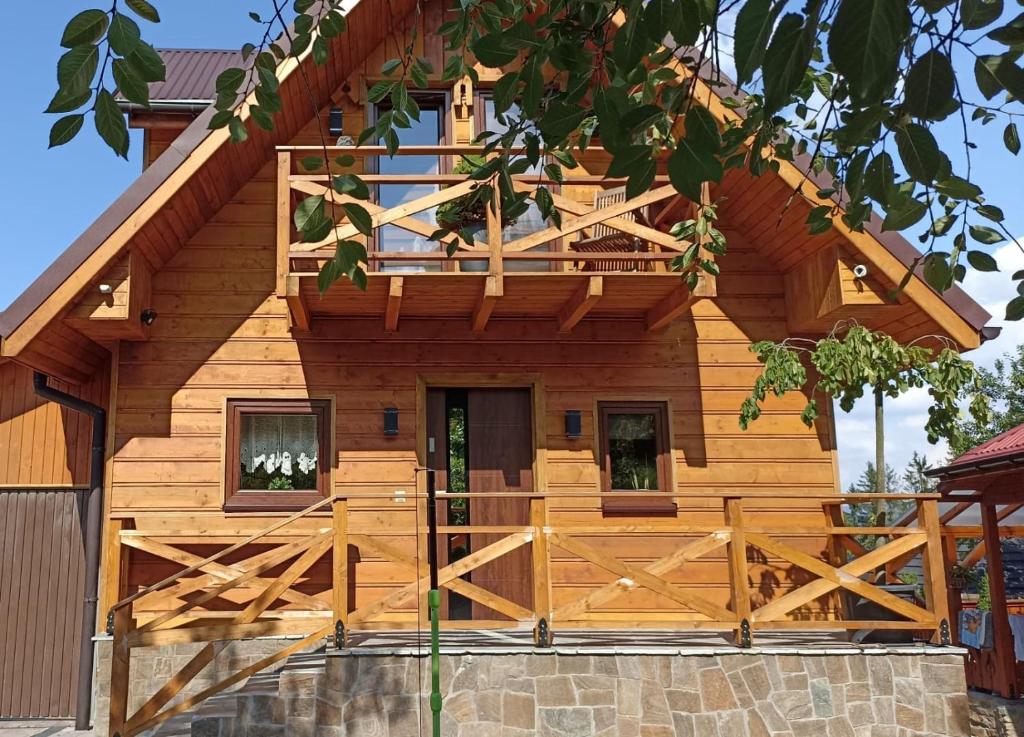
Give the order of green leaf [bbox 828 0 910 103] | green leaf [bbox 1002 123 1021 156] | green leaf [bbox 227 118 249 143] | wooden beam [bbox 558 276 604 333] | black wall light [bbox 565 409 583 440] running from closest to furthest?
1. green leaf [bbox 828 0 910 103]
2. green leaf [bbox 227 118 249 143]
3. green leaf [bbox 1002 123 1021 156]
4. wooden beam [bbox 558 276 604 333]
5. black wall light [bbox 565 409 583 440]

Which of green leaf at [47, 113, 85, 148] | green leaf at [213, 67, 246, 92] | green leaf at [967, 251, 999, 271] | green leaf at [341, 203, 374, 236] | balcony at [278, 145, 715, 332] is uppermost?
balcony at [278, 145, 715, 332]

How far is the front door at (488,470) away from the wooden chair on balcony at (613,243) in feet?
4.59

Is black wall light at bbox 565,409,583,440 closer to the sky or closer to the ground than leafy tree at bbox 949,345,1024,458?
closer to the ground

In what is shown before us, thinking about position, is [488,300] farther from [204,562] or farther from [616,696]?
[616,696]

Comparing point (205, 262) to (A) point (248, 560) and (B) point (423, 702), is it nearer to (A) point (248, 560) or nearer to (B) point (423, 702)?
(A) point (248, 560)

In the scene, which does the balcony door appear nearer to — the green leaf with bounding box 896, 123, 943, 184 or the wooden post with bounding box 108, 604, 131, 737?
the wooden post with bounding box 108, 604, 131, 737

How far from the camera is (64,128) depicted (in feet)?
6.01

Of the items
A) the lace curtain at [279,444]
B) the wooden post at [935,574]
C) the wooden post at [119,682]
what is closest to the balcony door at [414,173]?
the lace curtain at [279,444]

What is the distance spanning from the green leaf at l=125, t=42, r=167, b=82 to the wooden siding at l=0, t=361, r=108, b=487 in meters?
7.76

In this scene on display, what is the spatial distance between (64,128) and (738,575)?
617cm

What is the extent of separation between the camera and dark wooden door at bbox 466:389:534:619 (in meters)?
8.58

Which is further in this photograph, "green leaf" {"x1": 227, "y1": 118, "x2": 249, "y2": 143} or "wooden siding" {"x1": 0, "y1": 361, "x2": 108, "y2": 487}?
"wooden siding" {"x1": 0, "y1": 361, "x2": 108, "y2": 487}

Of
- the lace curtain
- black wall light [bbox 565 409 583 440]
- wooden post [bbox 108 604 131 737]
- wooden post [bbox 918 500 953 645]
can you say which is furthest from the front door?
wooden post [bbox 918 500 953 645]

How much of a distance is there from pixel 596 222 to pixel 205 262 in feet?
11.9
